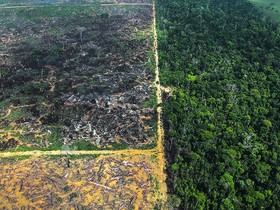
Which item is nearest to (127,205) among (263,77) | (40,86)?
(40,86)

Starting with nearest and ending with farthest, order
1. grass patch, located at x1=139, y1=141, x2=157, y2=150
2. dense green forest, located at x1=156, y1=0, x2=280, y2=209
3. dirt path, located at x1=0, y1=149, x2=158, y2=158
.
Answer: dense green forest, located at x1=156, y1=0, x2=280, y2=209, dirt path, located at x1=0, y1=149, x2=158, y2=158, grass patch, located at x1=139, y1=141, x2=157, y2=150

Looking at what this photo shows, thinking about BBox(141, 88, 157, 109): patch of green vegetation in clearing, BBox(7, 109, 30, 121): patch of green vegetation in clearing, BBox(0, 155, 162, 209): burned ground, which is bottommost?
BBox(0, 155, 162, 209): burned ground

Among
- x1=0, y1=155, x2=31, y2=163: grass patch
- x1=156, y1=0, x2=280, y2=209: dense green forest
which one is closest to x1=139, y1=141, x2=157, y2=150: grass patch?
x1=156, y1=0, x2=280, y2=209: dense green forest

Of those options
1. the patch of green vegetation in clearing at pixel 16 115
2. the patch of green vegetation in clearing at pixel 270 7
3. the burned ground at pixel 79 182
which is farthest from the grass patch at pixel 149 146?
the patch of green vegetation in clearing at pixel 270 7

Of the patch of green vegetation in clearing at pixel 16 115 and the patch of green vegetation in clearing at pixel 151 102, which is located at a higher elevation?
the patch of green vegetation in clearing at pixel 151 102

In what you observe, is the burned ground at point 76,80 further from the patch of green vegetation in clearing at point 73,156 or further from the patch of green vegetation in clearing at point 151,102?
the patch of green vegetation in clearing at point 73,156

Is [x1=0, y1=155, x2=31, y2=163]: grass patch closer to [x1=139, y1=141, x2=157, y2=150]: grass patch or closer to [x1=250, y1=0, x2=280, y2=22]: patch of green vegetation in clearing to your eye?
[x1=139, y1=141, x2=157, y2=150]: grass patch
